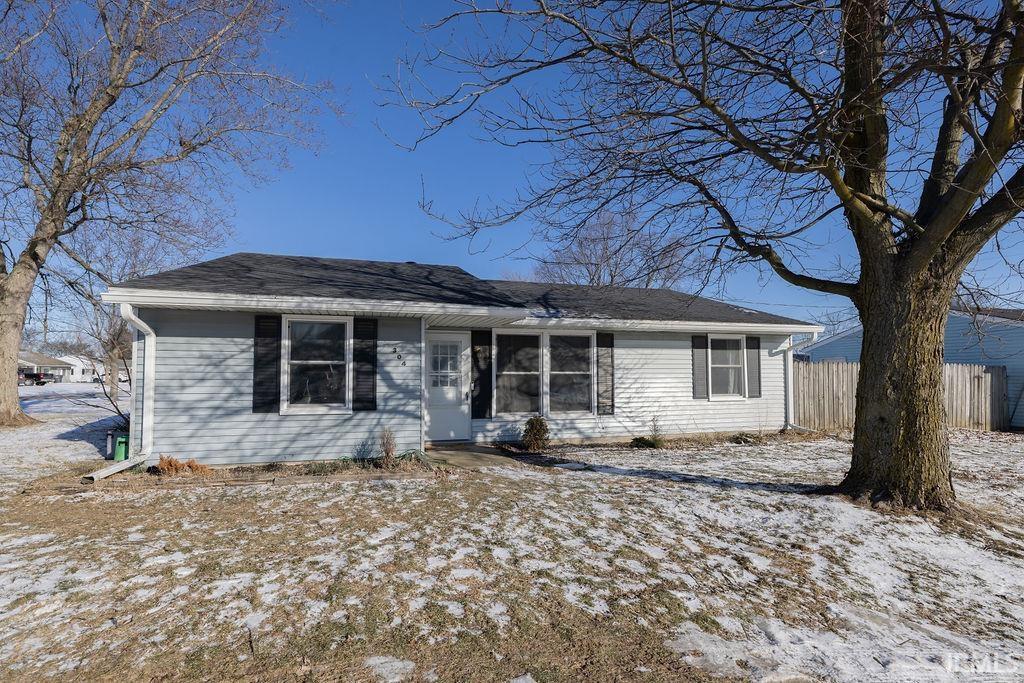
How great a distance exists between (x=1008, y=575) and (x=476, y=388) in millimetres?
7169

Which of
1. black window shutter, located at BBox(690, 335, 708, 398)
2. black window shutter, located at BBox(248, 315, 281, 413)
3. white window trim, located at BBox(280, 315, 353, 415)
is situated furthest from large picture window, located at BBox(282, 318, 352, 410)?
black window shutter, located at BBox(690, 335, 708, 398)

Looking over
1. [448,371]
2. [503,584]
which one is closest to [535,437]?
[448,371]

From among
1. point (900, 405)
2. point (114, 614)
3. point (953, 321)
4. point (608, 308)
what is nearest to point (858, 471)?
point (900, 405)

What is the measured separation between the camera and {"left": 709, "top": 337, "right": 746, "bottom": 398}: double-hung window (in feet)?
37.2

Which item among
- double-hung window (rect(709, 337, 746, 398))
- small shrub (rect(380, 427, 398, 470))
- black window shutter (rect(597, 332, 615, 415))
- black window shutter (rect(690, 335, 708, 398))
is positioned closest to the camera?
small shrub (rect(380, 427, 398, 470))

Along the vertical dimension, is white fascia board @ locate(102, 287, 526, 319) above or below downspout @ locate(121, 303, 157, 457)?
above

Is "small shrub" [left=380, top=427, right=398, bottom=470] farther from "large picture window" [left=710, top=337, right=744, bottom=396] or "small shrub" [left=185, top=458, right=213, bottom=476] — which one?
"large picture window" [left=710, top=337, right=744, bottom=396]

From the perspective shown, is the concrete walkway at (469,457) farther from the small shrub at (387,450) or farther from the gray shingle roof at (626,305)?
the gray shingle roof at (626,305)

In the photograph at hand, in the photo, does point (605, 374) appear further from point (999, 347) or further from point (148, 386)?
point (999, 347)

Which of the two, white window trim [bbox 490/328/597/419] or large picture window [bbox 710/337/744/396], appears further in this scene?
large picture window [bbox 710/337/744/396]

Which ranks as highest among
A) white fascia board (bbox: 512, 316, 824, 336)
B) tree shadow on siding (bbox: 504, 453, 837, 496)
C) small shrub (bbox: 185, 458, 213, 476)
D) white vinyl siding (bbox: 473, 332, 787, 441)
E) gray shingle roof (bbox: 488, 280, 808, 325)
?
gray shingle roof (bbox: 488, 280, 808, 325)

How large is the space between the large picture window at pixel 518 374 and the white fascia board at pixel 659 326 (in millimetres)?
360

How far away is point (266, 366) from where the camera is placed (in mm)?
7516

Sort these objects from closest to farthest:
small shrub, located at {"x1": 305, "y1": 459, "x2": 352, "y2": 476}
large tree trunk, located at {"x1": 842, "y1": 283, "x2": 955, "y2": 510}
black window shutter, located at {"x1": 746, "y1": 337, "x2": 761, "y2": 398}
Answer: large tree trunk, located at {"x1": 842, "y1": 283, "x2": 955, "y2": 510} < small shrub, located at {"x1": 305, "y1": 459, "x2": 352, "y2": 476} < black window shutter, located at {"x1": 746, "y1": 337, "x2": 761, "y2": 398}
